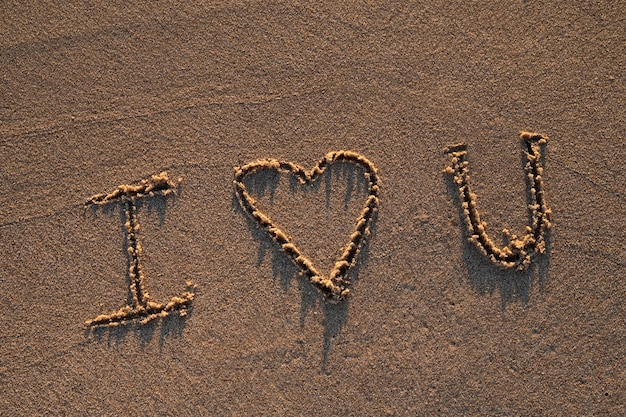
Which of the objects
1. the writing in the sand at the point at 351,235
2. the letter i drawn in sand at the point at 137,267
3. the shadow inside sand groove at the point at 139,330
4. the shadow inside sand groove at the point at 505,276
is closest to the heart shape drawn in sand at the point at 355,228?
the writing in the sand at the point at 351,235

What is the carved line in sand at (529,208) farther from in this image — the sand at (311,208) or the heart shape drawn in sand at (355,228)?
the heart shape drawn in sand at (355,228)

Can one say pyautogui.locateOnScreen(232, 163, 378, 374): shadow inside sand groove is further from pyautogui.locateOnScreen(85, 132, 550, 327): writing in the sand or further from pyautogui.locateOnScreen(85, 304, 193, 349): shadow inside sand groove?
pyautogui.locateOnScreen(85, 304, 193, 349): shadow inside sand groove

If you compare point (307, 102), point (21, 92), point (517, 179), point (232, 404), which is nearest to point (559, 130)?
point (517, 179)

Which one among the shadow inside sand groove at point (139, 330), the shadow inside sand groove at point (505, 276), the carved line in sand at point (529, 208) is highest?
the carved line in sand at point (529, 208)

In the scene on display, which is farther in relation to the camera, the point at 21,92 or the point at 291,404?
the point at 21,92

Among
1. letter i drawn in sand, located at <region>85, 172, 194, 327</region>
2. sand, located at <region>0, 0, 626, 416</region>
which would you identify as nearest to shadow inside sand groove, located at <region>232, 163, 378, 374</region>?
sand, located at <region>0, 0, 626, 416</region>

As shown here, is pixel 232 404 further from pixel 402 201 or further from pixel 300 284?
pixel 402 201
